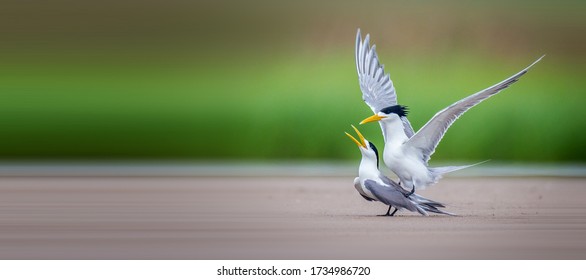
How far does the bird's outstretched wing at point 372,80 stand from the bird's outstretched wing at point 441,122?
62cm

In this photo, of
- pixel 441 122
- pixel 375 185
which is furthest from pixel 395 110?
pixel 375 185

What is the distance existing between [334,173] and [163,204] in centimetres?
334

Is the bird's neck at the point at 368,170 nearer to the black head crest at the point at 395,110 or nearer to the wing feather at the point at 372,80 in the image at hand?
the black head crest at the point at 395,110

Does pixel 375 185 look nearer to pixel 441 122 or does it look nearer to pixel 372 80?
pixel 441 122

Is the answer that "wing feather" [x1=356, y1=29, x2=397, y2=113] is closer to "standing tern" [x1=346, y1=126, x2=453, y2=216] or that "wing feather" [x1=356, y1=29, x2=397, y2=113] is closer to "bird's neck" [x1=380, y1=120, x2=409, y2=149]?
"bird's neck" [x1=380, y1=120, x2=409, y2=149]

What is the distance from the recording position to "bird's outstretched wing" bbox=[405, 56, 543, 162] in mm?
6281

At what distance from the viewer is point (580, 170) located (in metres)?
11.1

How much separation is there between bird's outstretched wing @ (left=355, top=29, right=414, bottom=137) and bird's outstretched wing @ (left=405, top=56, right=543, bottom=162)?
621 millimetres

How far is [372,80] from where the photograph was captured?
24.3 feet

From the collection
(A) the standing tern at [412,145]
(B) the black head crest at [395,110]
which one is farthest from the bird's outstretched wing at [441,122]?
(B) the black head crest at [395,110]

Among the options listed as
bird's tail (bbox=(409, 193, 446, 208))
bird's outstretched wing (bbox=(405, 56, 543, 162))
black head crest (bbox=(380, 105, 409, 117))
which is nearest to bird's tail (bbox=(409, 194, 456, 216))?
bird's tail (bbox=(409, 193, 446, 208))

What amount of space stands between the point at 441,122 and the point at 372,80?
0.99m

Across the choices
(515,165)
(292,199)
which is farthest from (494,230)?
(515,165)

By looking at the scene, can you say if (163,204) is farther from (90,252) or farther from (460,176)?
(460,176)
